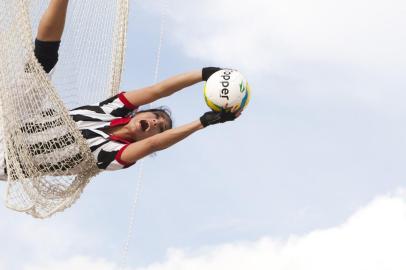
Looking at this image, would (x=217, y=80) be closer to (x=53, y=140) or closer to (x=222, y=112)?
(x=222, y=112)

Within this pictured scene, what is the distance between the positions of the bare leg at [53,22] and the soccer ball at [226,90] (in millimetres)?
887

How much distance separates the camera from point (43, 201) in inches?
169

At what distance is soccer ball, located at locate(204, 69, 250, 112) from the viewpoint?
3.82 metres

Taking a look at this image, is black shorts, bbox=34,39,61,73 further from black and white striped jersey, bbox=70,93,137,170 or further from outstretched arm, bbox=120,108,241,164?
outstretched arm, bbox=120,108,241,164

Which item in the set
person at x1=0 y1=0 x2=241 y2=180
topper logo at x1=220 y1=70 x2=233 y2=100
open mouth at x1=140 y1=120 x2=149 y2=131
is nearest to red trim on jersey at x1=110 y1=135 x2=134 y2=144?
person at x1=0 y1=0 x2=241 y2=180

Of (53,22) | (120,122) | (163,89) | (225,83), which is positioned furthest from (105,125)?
(225,83)

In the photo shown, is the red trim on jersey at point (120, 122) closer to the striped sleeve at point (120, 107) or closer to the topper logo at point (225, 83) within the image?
the striped sleeve at point (120, 107)

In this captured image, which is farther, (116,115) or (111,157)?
(116,115)

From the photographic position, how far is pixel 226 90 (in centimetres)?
383

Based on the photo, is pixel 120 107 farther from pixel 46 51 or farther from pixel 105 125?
pixel 46 51

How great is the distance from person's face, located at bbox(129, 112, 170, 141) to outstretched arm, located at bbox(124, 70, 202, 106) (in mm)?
110

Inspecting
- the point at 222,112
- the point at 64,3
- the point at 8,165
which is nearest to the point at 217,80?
the point at 222,112

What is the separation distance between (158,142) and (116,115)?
0.70 metres

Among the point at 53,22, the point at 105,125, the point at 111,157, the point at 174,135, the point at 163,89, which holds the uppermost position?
the point at 53,22
